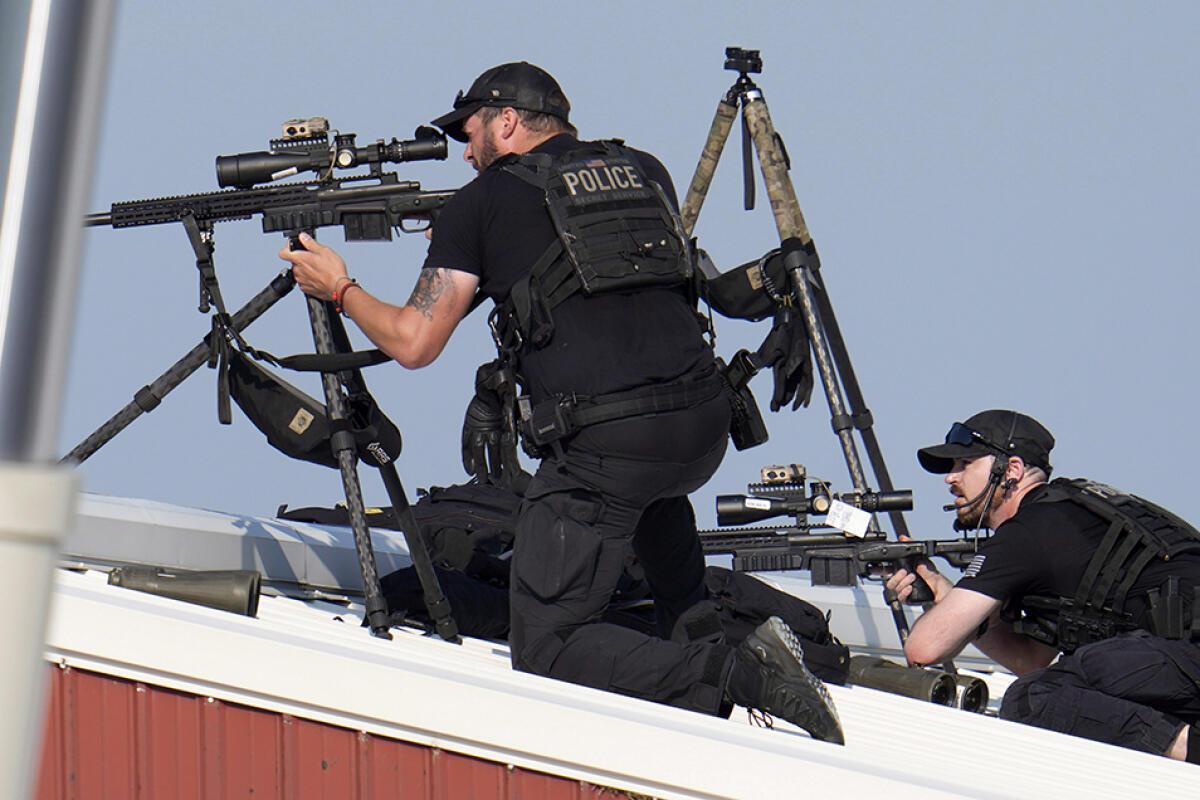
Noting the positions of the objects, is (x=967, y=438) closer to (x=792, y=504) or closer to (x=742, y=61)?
(x=792, y=504)

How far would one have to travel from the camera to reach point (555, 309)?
5.32m

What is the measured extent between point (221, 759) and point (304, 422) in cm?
173

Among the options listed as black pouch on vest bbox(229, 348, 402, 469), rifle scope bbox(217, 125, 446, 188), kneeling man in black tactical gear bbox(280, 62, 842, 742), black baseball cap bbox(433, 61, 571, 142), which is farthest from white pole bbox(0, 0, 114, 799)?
rifle scope bbox(217, 125, 446, 188)

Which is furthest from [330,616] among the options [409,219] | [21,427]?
[21,427]

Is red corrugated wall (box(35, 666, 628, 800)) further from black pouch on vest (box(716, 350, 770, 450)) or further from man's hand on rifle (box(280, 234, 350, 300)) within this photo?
black pouch on vest (box(716, 350, 770, 450))

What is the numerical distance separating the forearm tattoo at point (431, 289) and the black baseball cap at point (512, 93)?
0.56 metres

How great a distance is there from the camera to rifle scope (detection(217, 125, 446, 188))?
6.27 meters

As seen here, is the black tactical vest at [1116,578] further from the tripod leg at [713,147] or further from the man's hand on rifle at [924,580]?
the tripod leg at [713,147]

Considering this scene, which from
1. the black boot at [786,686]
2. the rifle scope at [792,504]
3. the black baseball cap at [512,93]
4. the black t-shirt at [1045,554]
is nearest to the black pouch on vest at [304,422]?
the black baseball cap at [512,93]

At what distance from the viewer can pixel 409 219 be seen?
6223 millimetres

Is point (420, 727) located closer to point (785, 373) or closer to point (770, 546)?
point (785, 373)

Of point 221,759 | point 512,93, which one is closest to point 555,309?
point 512,93

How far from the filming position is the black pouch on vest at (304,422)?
20.0 ft

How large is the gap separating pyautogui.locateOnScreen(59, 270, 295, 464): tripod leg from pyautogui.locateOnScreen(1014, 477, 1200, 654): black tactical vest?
120 inches
